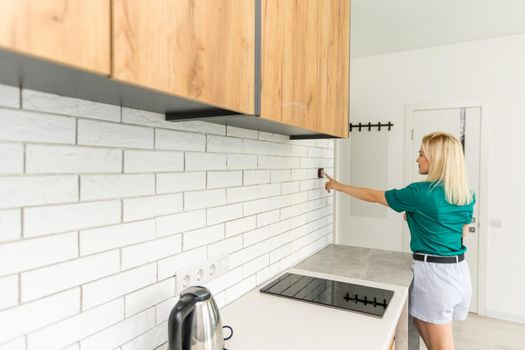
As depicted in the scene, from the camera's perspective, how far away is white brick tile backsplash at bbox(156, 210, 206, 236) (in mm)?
1028

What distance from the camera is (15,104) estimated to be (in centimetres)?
66

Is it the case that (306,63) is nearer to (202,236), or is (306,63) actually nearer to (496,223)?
(202,236)

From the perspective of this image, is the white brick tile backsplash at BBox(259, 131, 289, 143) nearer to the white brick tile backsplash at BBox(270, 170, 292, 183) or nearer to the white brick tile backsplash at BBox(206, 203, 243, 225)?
the white brick tile backsplash at BBox(270, 170, 292, 183)

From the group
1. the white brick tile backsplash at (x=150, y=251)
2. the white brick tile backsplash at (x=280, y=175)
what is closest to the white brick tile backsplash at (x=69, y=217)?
the white brick tile backsplash at (x=150, y=251)

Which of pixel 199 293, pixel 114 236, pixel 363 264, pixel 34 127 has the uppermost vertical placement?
pixel 34 127

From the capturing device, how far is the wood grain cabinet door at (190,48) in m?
0.53

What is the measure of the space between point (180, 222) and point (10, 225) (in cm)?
50

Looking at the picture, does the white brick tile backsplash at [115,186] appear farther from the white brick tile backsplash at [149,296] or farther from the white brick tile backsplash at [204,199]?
the white brick tile backsplash at [149,296]

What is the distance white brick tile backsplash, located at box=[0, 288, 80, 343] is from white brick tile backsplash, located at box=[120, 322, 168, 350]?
0.23 meters

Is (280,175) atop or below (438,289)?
atop

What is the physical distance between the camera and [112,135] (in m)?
0.86

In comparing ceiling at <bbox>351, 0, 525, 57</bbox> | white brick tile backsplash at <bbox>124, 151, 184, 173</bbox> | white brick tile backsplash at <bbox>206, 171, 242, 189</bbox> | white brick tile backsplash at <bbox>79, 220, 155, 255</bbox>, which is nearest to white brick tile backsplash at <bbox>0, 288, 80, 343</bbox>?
white brick tile backsplash at <bbox>79, 220, 155, 255</bbox>

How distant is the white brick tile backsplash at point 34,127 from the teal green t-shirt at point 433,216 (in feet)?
5.97

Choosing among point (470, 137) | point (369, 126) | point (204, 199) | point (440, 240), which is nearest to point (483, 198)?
point (470, 137)
